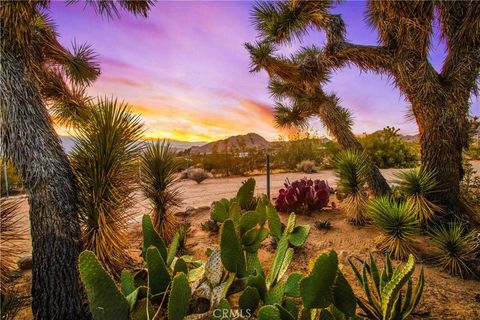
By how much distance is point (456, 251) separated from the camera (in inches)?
120

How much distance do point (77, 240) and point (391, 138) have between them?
15.9 meters

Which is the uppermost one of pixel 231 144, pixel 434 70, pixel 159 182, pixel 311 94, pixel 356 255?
pixel 231 144

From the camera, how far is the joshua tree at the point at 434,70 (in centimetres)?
374

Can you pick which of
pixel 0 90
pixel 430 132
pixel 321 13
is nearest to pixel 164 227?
pixel 0 90

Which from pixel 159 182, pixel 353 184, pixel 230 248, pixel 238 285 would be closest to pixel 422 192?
pixel 353 184

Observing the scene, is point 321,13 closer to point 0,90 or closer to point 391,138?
point 0,90

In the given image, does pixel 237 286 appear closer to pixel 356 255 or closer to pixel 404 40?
pixel 356 255

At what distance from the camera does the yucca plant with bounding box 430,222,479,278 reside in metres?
2.96

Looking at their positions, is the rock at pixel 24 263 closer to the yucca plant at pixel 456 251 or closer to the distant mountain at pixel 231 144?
the yucca plant at pixel 456 251

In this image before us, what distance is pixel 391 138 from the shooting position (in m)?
14.5

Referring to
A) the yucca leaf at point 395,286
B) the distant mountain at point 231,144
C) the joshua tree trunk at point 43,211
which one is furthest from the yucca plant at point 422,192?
the distant mountain at point 231,144

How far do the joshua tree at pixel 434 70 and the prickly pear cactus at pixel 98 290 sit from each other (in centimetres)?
439

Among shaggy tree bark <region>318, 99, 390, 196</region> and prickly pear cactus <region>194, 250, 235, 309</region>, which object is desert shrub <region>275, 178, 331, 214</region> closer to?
shaggy tree bark <region>318, 99, 390, 196</region>

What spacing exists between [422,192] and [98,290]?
13.8 ft
